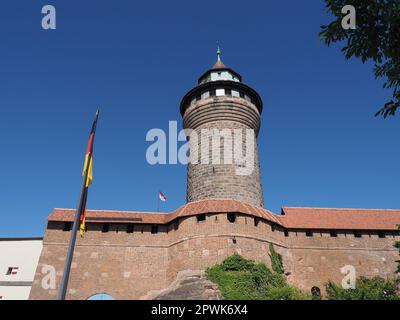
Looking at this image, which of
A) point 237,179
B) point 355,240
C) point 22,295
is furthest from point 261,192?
point 22,295

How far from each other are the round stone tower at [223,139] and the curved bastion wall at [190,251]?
205 cm

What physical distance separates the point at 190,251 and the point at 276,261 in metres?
5.38

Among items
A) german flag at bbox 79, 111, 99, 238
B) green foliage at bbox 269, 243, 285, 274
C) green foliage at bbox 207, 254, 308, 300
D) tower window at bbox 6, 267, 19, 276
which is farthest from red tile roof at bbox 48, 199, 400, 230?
german flag at bbox 79, 111, 99, 238

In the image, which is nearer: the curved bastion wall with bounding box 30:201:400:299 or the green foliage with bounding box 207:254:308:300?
the green foliage with bounding box 207:254:308:300

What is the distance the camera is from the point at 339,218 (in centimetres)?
2522

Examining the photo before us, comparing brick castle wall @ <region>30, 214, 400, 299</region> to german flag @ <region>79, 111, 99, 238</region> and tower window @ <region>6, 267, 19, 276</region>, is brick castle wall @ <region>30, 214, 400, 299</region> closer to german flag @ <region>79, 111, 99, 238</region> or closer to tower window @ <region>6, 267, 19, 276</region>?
tower window @ <region>6, 267, 19, 276</region>

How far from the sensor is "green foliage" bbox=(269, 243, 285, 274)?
20953 millimetres

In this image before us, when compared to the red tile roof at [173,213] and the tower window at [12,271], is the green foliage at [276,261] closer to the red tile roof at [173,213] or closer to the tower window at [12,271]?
the red tile roof at [173,213]

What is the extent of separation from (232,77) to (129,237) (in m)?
14.4

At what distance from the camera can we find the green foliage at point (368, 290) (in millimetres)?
20141

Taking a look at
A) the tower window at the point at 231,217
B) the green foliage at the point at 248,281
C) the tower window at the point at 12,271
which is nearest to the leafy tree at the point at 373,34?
the green foliage at the point at 248,281

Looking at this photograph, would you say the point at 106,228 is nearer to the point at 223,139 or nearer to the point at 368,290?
the point at 223,139

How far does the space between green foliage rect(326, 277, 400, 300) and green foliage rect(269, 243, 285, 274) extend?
352cm
